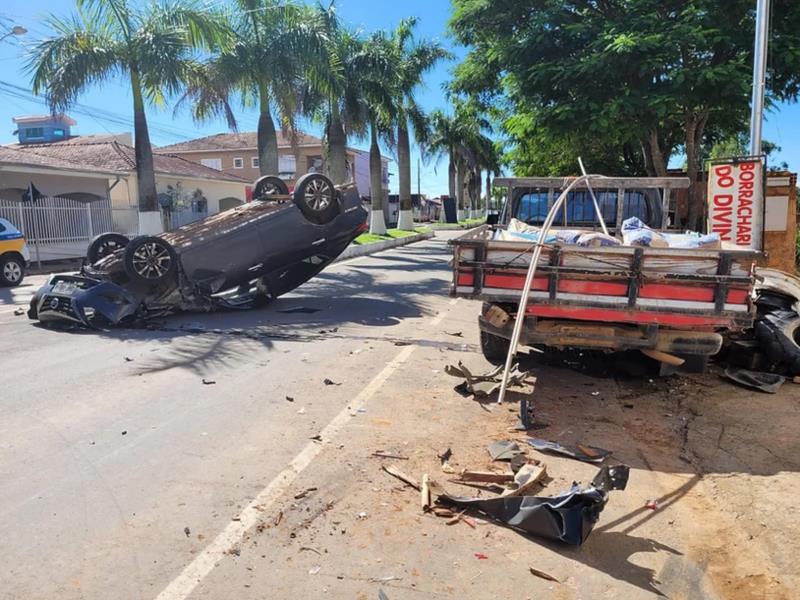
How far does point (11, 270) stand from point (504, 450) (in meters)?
14.2

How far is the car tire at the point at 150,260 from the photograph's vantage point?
367 inches

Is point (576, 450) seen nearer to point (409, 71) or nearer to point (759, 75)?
point (759, 75)

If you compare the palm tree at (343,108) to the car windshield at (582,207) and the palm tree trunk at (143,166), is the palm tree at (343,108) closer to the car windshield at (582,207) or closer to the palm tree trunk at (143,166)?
the palm tree trunk at (143,166)

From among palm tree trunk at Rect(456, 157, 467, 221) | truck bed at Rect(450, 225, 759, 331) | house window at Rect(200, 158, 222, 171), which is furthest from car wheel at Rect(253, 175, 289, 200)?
palm tree trunk at Rect(456, 157, 467, 221)

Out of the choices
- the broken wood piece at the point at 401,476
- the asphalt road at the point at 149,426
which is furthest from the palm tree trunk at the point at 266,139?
the broken wood piece at the point at 401,476

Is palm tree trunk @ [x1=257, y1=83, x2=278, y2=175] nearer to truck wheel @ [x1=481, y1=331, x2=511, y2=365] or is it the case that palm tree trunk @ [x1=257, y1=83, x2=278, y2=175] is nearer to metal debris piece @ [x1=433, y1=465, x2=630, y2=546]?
truck wheel @ [x1=481, y1=331, x2=511, y2=365]

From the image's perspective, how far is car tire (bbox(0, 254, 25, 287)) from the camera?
1464 centimetres

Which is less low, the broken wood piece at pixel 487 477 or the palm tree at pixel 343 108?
the palm tree at pixel 343 108

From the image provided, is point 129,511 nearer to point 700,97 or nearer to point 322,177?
point 322,177

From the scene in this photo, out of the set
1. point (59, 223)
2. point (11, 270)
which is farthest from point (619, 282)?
point (59, 223)

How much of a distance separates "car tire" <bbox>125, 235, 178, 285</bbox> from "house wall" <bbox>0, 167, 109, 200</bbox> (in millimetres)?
14586

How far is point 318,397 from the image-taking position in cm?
594

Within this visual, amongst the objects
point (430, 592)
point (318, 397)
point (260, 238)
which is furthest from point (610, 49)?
point (430, 592)

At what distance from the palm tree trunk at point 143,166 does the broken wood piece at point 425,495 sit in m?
15.2
